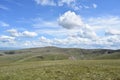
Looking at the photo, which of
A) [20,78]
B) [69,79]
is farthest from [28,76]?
[69,79]

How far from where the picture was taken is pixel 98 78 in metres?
26.0

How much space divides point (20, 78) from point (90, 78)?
8847mm

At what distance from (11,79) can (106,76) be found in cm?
1185

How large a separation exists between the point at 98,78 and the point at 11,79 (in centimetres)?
1079

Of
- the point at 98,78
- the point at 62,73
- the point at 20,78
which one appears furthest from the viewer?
the point at 62,73

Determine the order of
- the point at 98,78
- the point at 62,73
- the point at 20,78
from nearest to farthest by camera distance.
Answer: the point at 98,78 < the point at 20,78 < the point at 62,73

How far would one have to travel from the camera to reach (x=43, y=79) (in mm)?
26828

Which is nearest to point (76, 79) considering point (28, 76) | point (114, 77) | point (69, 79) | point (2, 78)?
point (69, 79)

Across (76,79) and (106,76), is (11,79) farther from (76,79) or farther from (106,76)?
(106,76)

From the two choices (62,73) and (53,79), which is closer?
(53,79)

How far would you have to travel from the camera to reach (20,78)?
27906 millimetres

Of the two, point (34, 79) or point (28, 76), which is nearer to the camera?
point (34, 79)

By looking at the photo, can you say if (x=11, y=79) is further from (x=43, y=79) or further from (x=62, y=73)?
(x=62, y=73)

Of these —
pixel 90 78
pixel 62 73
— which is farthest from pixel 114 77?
pixel 62 73
